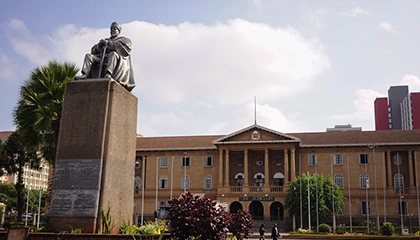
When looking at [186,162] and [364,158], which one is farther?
[186,162]

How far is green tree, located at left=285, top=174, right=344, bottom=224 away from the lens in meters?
49.9

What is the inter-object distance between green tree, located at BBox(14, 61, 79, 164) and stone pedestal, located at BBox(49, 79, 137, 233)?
9.66m

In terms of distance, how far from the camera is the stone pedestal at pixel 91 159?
391 inches

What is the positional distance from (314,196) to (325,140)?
12029mm

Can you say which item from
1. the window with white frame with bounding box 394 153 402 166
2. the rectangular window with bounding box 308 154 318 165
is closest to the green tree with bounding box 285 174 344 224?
Answer: the rectangular window with bounding box 308 154 318 165

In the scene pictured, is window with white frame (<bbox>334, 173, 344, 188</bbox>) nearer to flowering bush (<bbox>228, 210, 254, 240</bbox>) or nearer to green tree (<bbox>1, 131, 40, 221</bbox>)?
green tree (<bbox>1, 131, 40, 221</bbox>)

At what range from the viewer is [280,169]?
60.4 meters

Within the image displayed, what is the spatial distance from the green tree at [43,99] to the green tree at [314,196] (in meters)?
34.0

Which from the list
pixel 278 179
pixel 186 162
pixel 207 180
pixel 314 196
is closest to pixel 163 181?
pixel 186 162

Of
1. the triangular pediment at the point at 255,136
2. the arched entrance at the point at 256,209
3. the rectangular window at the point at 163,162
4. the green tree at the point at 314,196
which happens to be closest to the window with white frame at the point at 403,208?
the green tree at the point at 314,196

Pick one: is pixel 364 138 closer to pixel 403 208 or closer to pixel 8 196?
pixel 403 208

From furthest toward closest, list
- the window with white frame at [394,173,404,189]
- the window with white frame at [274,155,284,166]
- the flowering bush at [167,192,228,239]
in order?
1. the window with white frame at [274,155,284,166]
2. the window with white frame at [394,173,404,189]
3. the flowering bush at [167,192,228,239]

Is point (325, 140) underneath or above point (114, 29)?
above

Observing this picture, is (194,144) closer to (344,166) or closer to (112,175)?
(344,166)
